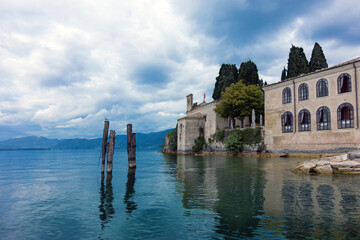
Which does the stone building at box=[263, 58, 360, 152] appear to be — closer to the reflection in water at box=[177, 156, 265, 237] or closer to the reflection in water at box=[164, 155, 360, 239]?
the reflection in water at box=[164, 155, 360, 239]

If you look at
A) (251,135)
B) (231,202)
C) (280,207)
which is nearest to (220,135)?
(251,135)

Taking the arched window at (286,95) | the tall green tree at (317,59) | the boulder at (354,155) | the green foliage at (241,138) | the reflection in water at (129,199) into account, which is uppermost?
the tall green tree at (317,59)

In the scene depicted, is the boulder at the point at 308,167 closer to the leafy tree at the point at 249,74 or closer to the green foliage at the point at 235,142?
the green foliage at the point at 235,142

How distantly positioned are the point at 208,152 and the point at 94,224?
132ft

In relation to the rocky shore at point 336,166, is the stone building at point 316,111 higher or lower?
higher

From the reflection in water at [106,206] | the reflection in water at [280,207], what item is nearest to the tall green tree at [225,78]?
the reflection in water at [280,207]

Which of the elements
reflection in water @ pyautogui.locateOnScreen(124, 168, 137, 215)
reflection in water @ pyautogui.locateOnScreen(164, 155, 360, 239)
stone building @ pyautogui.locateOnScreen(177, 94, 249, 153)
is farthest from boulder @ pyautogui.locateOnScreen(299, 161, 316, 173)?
stone building @ pyautogui.locateOnScreen(177, 94, 249, 153)

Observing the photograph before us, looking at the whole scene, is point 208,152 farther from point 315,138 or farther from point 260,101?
point 315,138

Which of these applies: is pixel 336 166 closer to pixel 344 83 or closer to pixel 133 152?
pixel 344 83

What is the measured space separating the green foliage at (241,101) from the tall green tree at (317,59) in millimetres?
10209

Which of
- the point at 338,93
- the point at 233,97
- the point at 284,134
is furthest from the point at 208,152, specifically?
the point at 338,93

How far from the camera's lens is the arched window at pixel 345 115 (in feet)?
84.2

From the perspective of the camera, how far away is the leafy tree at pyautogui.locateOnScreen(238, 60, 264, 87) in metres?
52.2

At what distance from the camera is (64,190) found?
13367mm
